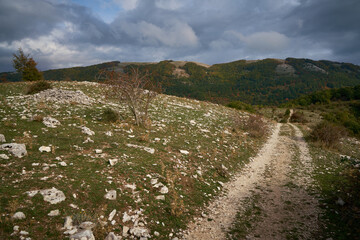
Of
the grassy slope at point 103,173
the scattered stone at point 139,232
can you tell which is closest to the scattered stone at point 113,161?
the grassy slope at point 103,173

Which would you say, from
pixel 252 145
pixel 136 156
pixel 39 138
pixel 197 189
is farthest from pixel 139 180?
pixel 252 145

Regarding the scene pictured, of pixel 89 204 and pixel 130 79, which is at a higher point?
pixel 130 79

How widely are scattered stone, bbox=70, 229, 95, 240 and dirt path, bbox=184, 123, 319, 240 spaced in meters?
2.73

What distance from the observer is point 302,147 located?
1678 centimetres

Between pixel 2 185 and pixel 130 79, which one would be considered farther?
pixel 130 79

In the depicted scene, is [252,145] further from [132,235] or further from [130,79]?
[132,235]

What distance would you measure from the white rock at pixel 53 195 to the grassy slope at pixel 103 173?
0.41 feet

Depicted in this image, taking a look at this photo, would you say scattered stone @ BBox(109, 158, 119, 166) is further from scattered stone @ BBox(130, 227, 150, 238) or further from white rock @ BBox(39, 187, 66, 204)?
scattered stone @ BBox(130, 227, 150, 238)

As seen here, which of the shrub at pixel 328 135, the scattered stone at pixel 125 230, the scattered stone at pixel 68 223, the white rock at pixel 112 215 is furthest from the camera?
the shrub at pixel 328 135

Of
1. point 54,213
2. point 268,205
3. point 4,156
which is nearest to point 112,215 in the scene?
point 54,213

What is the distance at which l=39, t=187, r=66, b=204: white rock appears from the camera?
4600mm

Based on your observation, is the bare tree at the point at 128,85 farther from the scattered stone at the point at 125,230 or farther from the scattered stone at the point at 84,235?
the scattered stone at the point at 84,235

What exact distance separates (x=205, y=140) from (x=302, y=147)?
36.6 feet

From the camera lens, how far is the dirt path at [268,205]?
5.51 metres
